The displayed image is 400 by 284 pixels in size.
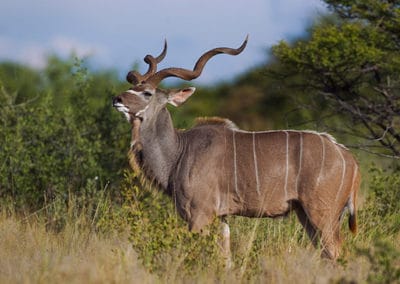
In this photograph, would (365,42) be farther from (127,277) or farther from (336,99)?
(127,277)

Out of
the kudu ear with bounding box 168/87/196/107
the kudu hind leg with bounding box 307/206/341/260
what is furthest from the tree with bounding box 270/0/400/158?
the kudu ear with bounding box 168/87/196/107

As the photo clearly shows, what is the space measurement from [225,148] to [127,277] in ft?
5.70

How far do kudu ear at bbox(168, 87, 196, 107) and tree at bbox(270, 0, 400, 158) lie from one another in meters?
1.77

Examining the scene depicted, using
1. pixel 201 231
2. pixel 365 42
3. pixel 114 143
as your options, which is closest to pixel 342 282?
pixel 201 231

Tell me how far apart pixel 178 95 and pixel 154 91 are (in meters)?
0.20

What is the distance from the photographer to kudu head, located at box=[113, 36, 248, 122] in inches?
218

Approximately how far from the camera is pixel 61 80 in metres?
11.1

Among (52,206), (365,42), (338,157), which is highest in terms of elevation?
(365,42)

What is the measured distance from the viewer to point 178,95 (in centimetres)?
576

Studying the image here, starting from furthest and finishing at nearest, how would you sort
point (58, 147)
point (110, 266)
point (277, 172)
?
point (58, 147), point (277, 172), point (110, 266)

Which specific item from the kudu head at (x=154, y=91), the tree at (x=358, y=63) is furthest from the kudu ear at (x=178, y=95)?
the tree at (x=358, y=63)

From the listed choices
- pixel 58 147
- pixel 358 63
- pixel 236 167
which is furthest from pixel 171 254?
pixel 58 147

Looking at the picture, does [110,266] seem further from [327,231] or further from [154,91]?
[154,91]

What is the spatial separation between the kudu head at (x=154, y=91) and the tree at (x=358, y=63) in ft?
5.49
